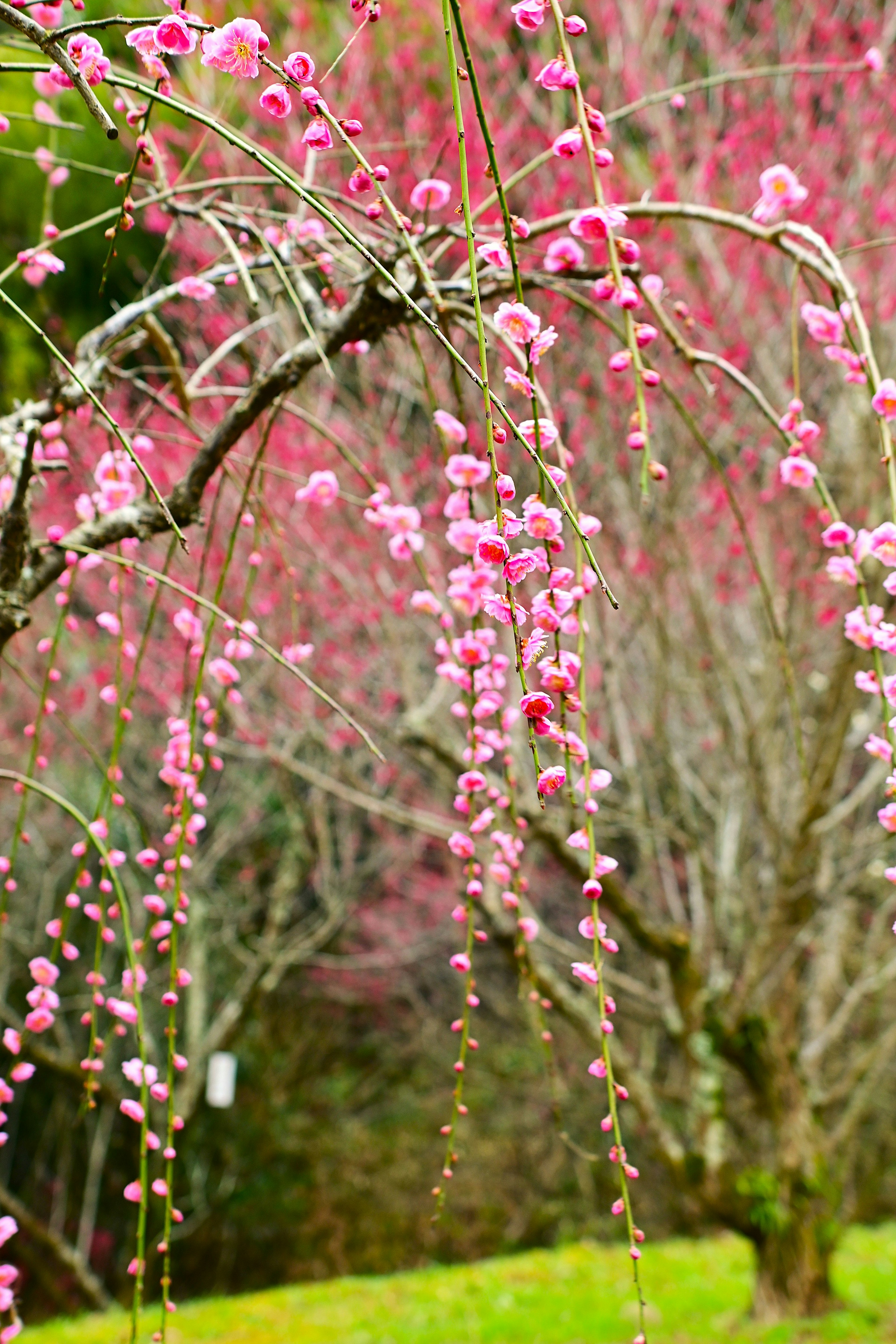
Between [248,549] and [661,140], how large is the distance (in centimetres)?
275

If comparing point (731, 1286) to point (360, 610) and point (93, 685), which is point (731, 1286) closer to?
point (360, 610)

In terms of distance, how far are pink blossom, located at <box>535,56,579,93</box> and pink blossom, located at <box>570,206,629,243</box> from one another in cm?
10

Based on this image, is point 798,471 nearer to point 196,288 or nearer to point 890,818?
point 890,818

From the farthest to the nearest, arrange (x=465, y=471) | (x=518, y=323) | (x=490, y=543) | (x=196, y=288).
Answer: (x=196, y=288), (x=465, y=471), (x=518, y=323), (x=490, y=543)

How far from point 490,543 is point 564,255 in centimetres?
74

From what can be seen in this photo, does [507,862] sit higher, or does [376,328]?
[376,328]

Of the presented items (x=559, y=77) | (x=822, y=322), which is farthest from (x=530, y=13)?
(x=822, y=322)

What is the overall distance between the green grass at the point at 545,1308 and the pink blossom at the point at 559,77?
3.54m

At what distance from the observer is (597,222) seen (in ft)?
2.97

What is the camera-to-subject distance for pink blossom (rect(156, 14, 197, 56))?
A: 2.85ft

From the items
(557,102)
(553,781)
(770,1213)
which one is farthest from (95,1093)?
(553,781)

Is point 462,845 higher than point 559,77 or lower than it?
lower

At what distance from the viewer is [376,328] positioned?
1.37m

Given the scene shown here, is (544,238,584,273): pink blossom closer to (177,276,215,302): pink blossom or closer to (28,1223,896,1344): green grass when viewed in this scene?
(177,276,215,302): pink blossom
